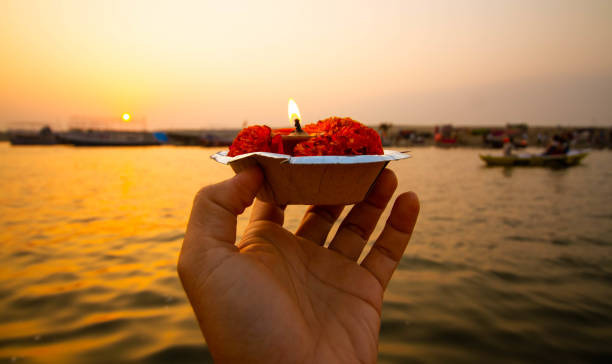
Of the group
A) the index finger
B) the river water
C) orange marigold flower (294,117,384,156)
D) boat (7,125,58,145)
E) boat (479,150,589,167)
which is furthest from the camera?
boat (7,125,58,145)

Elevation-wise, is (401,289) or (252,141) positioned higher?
(252,141)

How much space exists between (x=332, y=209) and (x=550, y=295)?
151 inches

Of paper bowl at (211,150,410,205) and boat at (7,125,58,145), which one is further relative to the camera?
boat at (7,125,58,145)

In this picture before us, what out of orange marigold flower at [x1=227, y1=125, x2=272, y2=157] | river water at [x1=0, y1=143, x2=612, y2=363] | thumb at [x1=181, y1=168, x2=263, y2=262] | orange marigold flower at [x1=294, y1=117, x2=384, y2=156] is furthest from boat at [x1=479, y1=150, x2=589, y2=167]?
thumb at [x1=181, y1=168, x2=263, y2=262]

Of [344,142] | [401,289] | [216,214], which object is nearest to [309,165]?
[344,142]

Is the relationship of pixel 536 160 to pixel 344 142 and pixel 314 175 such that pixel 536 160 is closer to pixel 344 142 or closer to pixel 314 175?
pixel 344 142

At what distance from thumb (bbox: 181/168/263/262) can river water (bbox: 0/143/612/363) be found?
2114 mm

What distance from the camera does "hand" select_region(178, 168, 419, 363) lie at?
1696 millimetres

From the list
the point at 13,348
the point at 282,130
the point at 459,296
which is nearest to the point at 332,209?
the point at 282,130

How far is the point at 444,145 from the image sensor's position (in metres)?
59.5

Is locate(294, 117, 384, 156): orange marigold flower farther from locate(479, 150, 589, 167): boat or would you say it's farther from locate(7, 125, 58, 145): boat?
locate(7, 125, 58, 145): boat

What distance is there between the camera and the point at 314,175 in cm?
174

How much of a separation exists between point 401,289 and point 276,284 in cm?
333

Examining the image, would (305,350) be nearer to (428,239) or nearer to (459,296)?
(459,296)
